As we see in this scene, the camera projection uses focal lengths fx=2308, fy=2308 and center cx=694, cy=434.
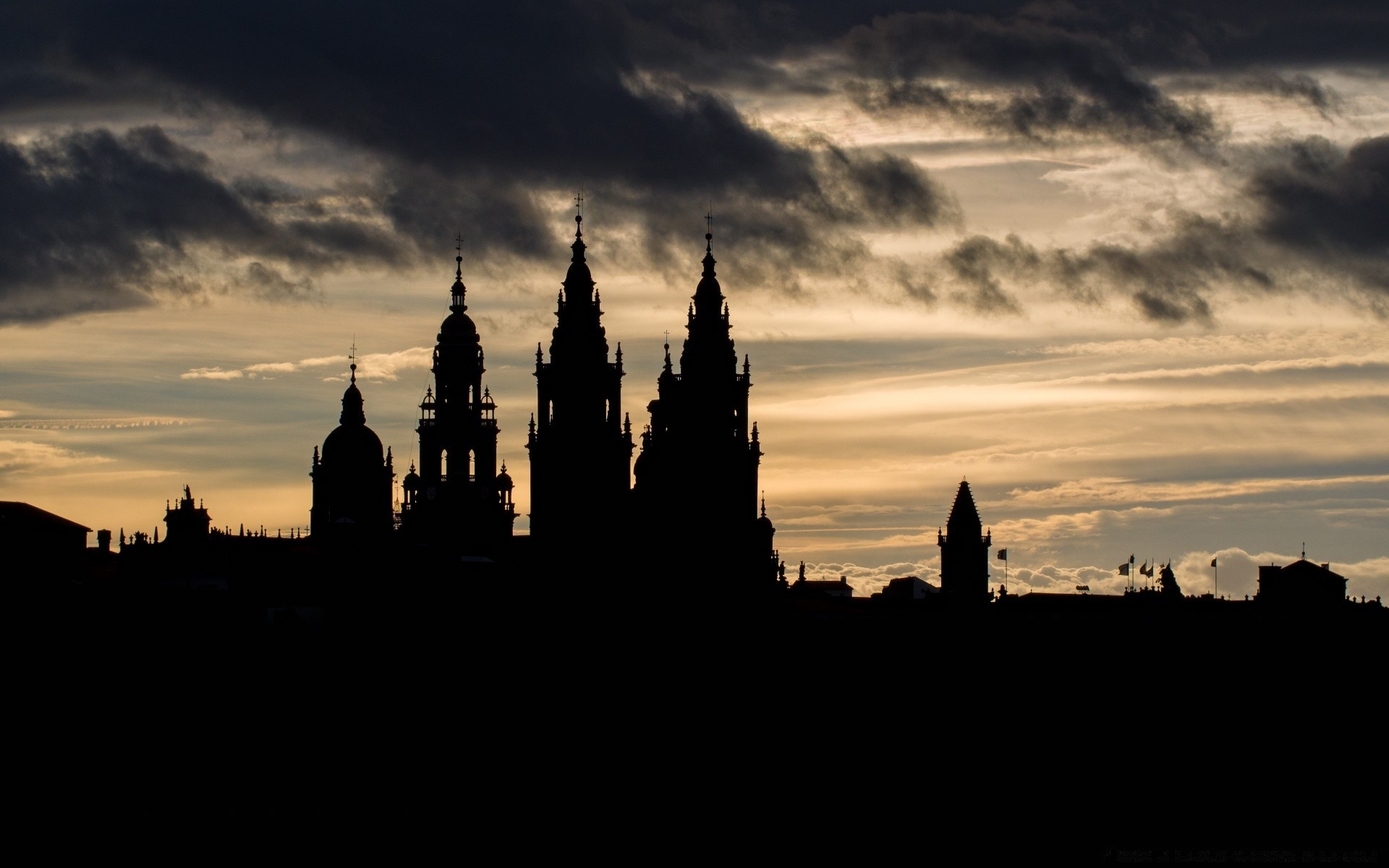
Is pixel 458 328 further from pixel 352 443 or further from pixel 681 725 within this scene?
pixel 681 725

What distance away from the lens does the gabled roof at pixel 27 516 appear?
125 metres

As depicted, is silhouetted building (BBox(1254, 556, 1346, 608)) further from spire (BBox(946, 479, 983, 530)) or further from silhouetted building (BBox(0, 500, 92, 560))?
silhouetted building (BBox(0, 500, 92, 560))


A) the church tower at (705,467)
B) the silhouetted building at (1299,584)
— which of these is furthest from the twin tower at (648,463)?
the silhouetted building at (1299,584)

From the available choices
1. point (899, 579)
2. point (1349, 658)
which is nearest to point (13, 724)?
point (1349, 658)

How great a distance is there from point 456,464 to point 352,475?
914 cm

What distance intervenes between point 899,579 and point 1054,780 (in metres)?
72.1

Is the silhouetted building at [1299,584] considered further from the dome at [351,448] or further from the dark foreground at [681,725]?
the dome at [351,448]

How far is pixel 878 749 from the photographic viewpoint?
12481 centimetres

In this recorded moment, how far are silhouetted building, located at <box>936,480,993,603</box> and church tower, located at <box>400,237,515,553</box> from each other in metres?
30.2

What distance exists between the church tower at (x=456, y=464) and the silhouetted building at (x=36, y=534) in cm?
2584

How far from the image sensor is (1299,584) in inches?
7579

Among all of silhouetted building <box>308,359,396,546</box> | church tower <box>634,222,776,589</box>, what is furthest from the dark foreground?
silhouetted building <box>308,359,396,546</box>

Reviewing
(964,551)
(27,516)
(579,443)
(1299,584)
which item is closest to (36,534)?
(27,516)

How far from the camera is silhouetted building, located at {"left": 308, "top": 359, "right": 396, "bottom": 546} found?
522ft
